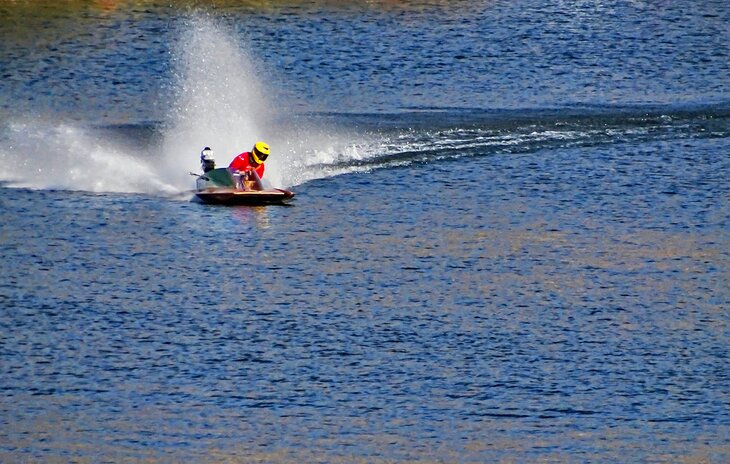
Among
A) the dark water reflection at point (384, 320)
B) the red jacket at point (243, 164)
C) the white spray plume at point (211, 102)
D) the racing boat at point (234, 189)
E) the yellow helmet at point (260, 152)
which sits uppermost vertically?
the white spray plume at point (211, 102)

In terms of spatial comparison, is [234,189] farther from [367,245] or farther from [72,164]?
[72,164]

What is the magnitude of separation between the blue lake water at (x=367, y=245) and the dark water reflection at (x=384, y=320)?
2.3 inches

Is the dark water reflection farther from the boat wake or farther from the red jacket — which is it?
the boat wake

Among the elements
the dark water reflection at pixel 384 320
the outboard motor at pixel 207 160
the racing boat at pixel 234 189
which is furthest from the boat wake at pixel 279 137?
the dark water reflection at pixel 384 320

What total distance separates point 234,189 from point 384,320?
22.1 ft

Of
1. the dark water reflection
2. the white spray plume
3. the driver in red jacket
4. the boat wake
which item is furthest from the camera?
the white spray plume

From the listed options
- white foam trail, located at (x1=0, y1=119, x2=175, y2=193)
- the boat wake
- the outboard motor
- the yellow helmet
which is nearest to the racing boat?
the outboard motor

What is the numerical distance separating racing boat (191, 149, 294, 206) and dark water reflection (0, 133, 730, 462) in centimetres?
27

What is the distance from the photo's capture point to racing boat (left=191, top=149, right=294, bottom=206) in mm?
27000

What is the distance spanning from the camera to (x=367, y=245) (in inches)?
982

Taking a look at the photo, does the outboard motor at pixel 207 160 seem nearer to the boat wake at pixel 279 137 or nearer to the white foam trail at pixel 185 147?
the boat wake at pixel 279 137

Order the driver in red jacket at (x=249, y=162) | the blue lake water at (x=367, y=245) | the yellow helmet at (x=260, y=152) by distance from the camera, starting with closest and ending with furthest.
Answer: the blue lake water at (x=367, y=245) < the yellow helmet at (x=260, y=152) < the driver in red jacket at (x=249, y=162)

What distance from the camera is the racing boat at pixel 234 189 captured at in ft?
88.6

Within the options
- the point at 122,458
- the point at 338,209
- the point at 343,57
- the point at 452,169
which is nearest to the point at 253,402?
the point at 122,458
